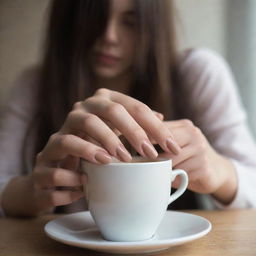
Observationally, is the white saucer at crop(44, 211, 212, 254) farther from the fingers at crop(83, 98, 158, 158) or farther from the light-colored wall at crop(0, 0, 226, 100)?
the light-colored wall at crop(0, 0, 226, 100)

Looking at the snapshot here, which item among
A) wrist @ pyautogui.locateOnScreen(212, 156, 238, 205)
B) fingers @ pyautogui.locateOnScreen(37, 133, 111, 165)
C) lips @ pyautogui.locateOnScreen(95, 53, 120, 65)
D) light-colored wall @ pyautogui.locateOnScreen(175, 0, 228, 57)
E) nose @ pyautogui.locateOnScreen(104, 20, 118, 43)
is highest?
light-colored wall @ pyautogui.locateOnScreen(175, 0, 228, 57)

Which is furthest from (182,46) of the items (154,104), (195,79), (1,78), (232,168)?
(232,168)

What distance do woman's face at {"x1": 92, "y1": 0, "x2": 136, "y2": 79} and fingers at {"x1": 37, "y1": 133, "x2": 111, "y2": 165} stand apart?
0.47m

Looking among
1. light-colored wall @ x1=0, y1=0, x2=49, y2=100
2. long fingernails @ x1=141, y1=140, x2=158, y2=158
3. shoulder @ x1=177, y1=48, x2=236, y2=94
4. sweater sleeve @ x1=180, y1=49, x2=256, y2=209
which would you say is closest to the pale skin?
long fingernails @ x1=141, y1=140, x2=158, y2=158

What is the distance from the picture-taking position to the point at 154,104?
1.00 meters

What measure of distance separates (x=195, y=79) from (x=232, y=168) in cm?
38

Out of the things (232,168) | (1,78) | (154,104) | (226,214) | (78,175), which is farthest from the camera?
(1,78)

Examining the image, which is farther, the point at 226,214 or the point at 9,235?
the point at 226,214

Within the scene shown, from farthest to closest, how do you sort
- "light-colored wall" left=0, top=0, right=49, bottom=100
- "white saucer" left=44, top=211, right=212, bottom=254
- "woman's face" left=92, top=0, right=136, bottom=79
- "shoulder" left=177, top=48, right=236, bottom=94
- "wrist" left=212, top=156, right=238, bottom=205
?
"light-colored wall" left=0, top=0, right=49, bottom=100 → "shoulder" left=177, top=48, right=236, bottom=94 → "woman's face" left=92, top=0, right=136, bottom=79 → "wrist" left=212, top=156, right=238, bottom=205 → "white saucer" left=44, top=211, right=212, bottom=254

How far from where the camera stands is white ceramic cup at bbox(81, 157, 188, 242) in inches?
16.8

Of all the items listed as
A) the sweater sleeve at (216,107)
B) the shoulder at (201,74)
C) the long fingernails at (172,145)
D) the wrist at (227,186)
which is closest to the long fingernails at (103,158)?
the long fingernails at (172,145)

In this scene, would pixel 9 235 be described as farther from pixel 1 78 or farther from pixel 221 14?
pixel 221 14

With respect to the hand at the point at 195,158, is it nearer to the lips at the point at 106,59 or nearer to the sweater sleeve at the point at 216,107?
the sweater sleeve at the point at 216,107

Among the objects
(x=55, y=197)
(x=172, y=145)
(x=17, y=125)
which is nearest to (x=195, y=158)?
(x=172, y=145)
